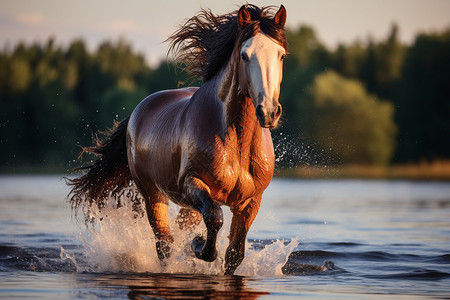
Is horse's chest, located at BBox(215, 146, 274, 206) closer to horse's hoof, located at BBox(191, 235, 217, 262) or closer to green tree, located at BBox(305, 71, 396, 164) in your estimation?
horse's hoof, located at BBox(191, 235, 217, 262)

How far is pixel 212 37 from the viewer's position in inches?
293

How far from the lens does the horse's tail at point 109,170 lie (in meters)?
9.61

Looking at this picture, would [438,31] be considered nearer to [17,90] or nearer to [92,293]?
[17,90]

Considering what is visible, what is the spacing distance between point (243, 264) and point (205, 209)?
1.70m

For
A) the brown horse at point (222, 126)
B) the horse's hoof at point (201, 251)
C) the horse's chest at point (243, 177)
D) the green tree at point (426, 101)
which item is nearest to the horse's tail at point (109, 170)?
the brown horse at point (222, 126)

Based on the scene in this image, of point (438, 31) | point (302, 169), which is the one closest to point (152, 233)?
point (302, 169)

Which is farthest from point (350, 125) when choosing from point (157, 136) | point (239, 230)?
point (239, 230)

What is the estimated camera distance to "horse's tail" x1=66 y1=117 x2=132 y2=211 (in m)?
9.61

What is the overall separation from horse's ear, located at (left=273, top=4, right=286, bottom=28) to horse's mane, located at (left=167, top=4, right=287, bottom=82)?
0.21ft

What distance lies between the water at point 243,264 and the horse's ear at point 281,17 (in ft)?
7.07

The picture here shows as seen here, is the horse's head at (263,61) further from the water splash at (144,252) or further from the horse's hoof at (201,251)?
the water splash at (144,252)

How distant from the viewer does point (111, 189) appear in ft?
31.7

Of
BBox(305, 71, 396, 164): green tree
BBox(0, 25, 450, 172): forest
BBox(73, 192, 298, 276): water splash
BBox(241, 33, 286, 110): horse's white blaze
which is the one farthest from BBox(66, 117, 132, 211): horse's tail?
BBox(305, 71, 396, 164): green tree

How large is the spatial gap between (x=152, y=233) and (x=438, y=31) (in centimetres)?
5087
